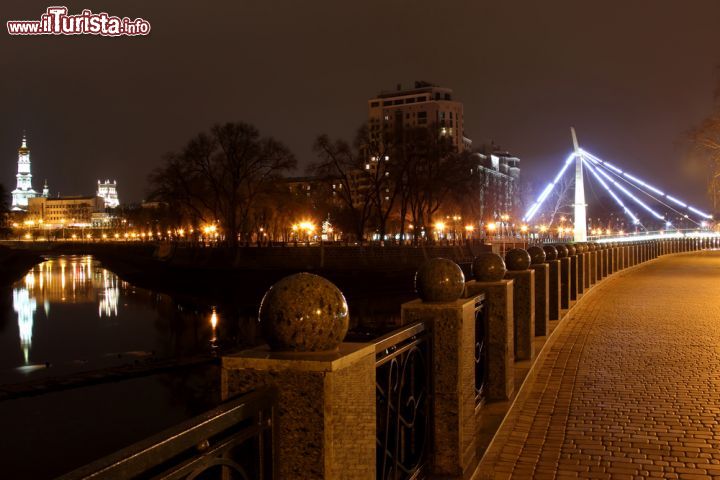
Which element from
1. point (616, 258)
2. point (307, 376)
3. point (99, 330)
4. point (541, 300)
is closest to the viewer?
point (307, 376)

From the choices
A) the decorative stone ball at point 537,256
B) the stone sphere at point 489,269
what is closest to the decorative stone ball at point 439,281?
the stone sphere at point 489,269

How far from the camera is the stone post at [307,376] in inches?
103

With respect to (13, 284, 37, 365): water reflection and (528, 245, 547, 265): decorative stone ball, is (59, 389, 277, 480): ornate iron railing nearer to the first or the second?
(528, 245, 547, 265): decorative stone ball

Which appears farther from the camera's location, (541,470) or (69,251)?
(69,251)

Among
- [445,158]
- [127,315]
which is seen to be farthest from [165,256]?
[127,315]

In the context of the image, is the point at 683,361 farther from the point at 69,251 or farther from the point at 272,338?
the point at 69,251

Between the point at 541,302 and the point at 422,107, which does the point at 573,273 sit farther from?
the point at 422,107

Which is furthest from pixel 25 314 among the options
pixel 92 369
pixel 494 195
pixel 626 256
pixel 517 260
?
pixel 494 195

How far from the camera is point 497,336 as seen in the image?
681 centimetres

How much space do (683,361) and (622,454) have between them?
434 cm

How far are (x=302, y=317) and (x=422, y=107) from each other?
142671 millimetres

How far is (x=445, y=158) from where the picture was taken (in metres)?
58.0

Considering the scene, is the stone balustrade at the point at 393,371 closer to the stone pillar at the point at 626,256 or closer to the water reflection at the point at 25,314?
the water reflection at the point at 25,314

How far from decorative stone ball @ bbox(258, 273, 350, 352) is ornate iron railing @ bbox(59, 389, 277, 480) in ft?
0.77
